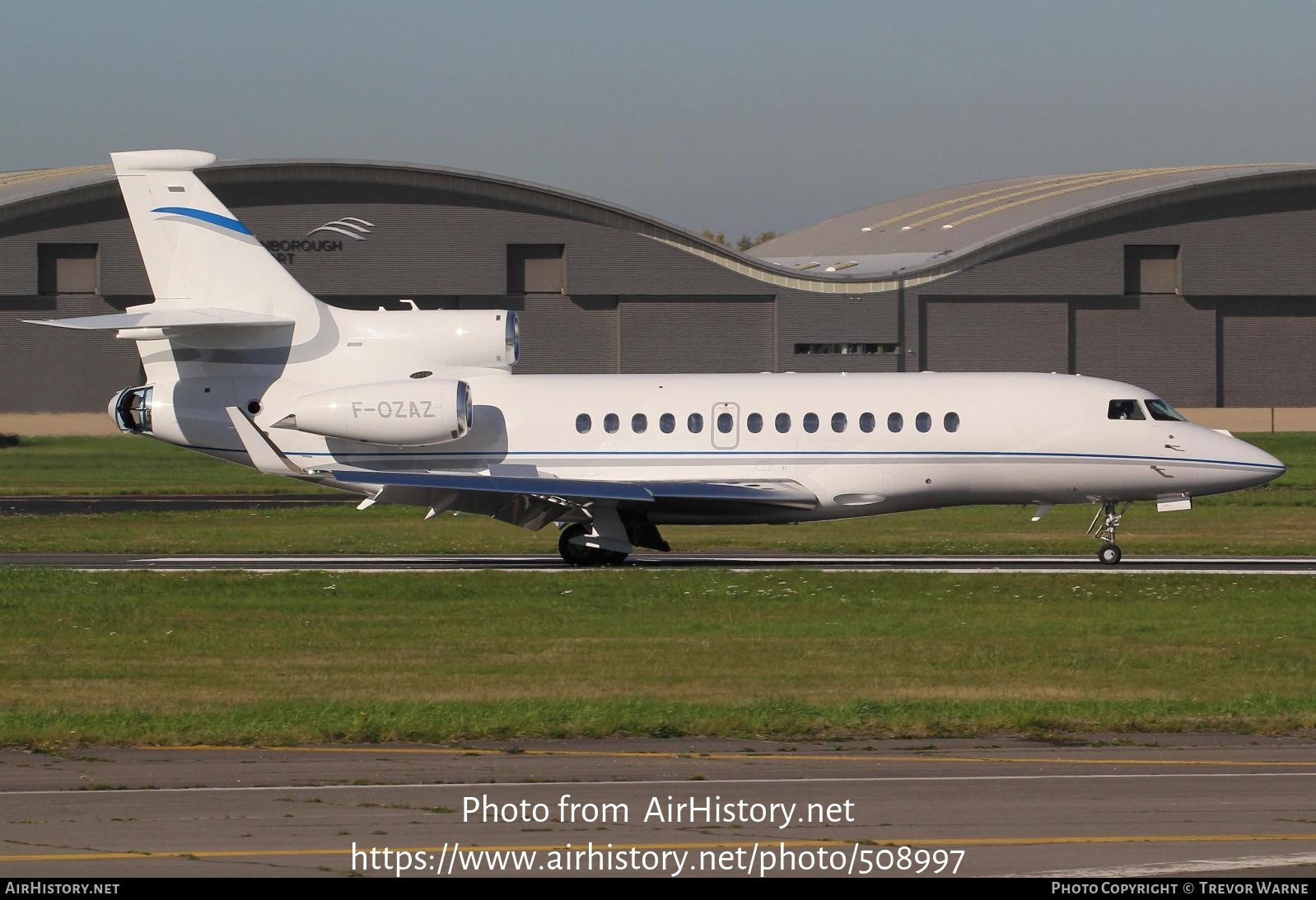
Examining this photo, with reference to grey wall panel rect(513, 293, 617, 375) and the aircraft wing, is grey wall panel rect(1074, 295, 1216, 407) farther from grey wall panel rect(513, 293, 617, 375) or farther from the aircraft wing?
the aircraft wing

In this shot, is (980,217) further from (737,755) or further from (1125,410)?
(737,755)

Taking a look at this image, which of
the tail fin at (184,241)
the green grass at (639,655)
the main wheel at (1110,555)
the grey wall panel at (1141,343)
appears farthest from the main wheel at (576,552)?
the grey wall panel at (1141,343)

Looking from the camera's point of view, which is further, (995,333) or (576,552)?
(995,333)

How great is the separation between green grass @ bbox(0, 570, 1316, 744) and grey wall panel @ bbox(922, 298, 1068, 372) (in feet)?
156

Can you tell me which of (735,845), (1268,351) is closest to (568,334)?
(1268,351)

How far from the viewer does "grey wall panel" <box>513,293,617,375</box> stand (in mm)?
69750

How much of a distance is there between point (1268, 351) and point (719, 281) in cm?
2569

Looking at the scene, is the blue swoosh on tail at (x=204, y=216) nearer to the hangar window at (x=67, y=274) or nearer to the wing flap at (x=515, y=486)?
the wing flap at (x=515, y=486)

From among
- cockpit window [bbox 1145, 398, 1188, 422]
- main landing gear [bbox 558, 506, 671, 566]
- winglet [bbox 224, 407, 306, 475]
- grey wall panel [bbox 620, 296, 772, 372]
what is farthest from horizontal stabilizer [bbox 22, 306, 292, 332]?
grey wall panel [bbox 620, 296, 772, 372]

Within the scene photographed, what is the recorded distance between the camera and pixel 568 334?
70.1 metres

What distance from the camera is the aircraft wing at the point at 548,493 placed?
85.7 ft

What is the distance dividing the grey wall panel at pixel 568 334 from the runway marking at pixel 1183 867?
60446 millimetres
